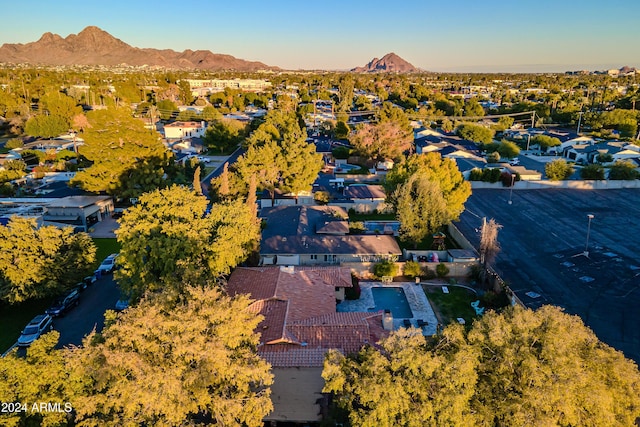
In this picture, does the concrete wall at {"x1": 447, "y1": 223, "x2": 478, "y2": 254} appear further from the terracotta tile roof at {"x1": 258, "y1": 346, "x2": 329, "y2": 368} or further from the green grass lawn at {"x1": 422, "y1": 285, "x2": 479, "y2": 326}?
the terracotta tile roof at {"x1": 258, "y1": 346, "x2": 329, "y2": 368}

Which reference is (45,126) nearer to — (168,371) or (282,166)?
(282,166)

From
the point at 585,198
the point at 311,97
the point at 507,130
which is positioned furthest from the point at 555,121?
the point at 311,97

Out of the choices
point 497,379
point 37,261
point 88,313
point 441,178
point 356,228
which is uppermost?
point 441,178

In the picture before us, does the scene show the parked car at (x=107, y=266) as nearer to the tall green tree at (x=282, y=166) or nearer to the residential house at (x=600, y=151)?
the tall green tree at (x=282, y=166)

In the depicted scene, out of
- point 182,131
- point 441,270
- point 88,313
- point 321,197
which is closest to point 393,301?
point 441,270

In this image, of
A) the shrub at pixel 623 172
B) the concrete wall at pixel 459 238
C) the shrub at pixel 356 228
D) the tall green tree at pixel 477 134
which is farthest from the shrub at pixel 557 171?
the shrub at pixel 356 228

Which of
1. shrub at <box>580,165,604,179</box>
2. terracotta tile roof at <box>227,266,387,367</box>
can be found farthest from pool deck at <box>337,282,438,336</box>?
shrub at <box>580,165,604,179</box>
